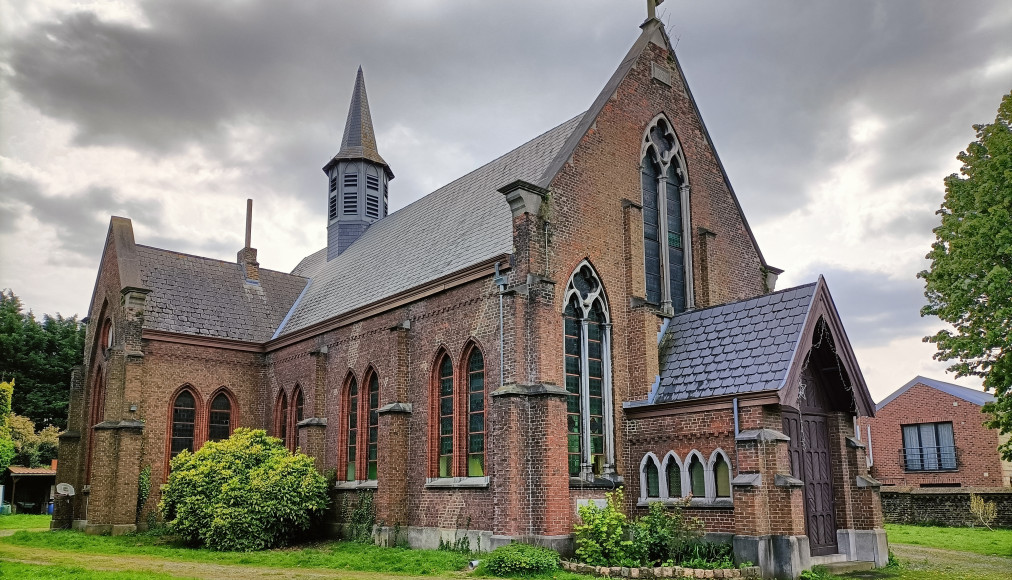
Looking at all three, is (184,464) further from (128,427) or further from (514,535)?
(514,535)

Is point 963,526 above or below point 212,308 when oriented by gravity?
below

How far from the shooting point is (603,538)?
1611 cm

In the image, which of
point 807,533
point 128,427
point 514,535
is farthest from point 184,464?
point 807,533

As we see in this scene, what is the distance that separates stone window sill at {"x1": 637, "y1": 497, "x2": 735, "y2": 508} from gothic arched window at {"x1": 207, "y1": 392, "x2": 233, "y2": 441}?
15994mm

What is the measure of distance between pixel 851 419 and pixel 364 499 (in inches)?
482

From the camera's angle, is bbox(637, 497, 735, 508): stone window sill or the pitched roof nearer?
bbox(637, 497, 735, 508): stone window sill

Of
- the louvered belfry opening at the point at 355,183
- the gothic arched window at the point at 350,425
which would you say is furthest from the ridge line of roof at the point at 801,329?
the louvered belfry opening at the point at 355,183

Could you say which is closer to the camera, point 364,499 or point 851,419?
point 851,419

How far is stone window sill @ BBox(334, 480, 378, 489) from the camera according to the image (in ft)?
71.2

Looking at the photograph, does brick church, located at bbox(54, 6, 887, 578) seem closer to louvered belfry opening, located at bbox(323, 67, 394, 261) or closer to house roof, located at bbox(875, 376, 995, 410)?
louvered belfry opening, located at bbox(323, 67, 394, 261)

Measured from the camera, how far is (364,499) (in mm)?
21641

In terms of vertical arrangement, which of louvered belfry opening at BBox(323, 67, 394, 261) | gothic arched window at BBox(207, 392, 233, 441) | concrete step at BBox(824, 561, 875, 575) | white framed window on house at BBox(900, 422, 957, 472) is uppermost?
louvered belfry opening at BBox(323, 67, 394, 261)

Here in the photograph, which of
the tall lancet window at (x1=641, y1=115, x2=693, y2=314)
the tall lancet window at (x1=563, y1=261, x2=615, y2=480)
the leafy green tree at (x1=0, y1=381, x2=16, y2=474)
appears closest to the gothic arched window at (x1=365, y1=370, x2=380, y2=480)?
the tall lancet window at (x1=563, y1=261, x2=615, y2=480)

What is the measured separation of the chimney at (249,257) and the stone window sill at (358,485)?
1109 centimetres
